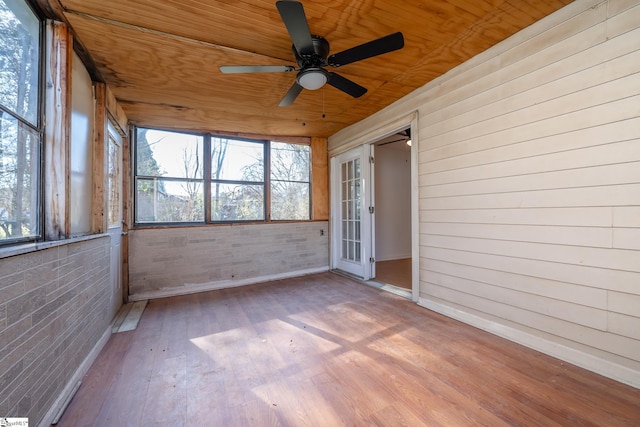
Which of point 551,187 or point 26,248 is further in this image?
point 551,187

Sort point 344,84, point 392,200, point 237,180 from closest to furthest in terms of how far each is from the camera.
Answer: point 344,84 < point 237,180 < point 392,200

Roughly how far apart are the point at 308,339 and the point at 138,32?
2946 millimetres

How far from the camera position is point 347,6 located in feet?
6.08

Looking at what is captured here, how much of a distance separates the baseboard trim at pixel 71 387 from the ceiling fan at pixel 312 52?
2468 mm

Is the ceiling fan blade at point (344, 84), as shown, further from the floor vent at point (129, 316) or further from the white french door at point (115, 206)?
the floor vent at point (129, 316)

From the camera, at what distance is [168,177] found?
3.96 meters

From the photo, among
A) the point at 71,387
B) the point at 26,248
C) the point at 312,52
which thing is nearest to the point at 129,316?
the point at 71,387

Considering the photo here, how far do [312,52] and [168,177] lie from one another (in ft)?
10.1

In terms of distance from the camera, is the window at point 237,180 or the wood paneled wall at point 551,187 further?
the window at point 237,180

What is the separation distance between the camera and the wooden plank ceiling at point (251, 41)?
73.3 inches

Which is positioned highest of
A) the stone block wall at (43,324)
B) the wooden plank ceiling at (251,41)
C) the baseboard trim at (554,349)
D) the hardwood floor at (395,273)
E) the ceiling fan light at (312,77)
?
the wooden plank ceiling at (251,41)

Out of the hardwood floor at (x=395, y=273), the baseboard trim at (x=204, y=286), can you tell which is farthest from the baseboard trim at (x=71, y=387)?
the hardwood floor at (x=395, y=273)

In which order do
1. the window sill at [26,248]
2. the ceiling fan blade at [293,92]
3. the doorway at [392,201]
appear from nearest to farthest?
1. the window sill at [26,248]
2. the ceiling fan blade at [293,92]
3. the doorway at [392,201]

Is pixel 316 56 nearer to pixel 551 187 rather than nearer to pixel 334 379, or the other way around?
pixel 551 187
